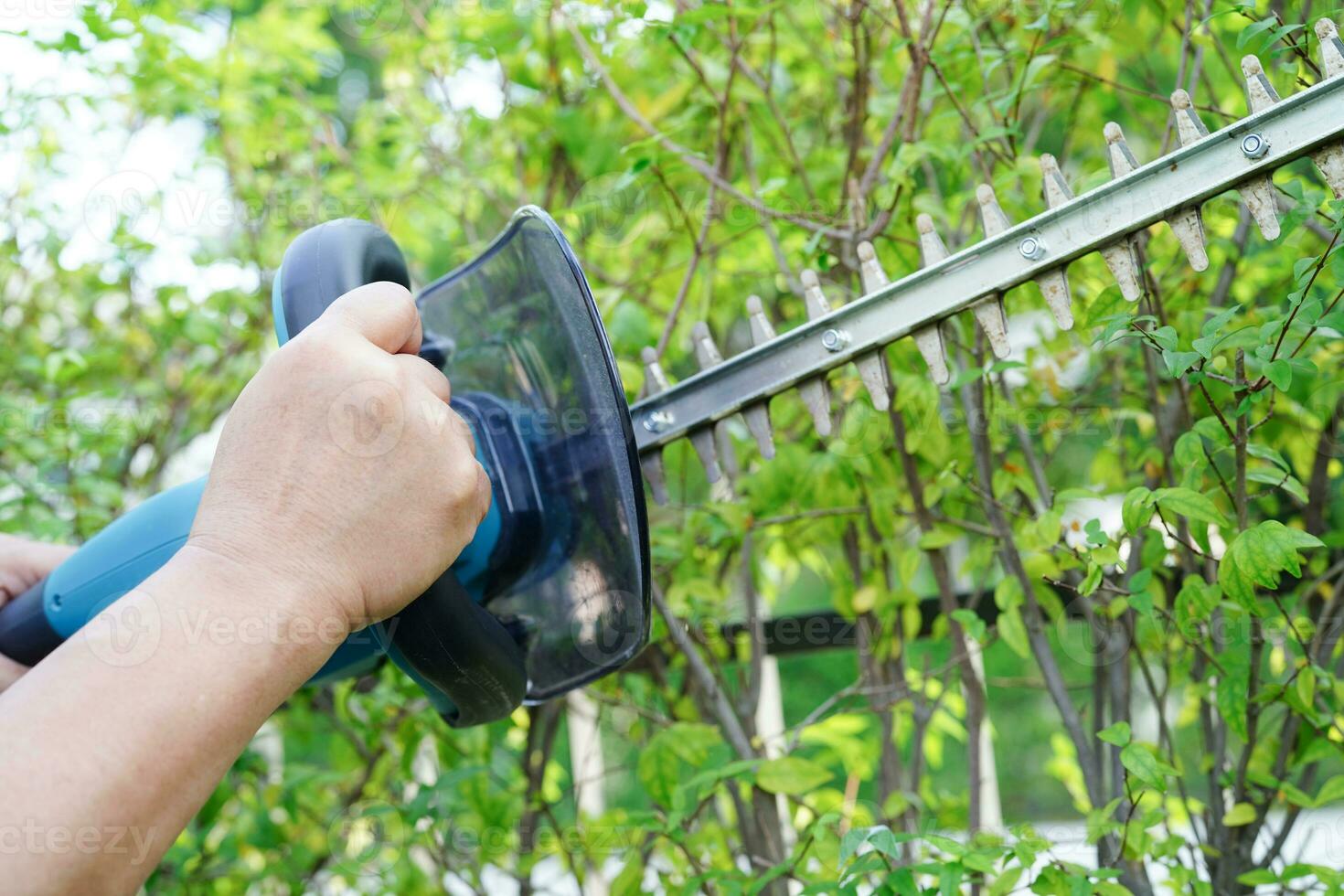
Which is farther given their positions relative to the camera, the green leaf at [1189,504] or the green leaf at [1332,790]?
the green leaf at [1332,790]

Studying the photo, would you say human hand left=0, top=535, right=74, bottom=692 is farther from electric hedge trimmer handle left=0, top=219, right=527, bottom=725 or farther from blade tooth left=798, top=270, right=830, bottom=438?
blade tooth left=798, top=270, right=830, bottom=438

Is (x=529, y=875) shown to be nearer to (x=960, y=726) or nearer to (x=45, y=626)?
(x=960, y=726)

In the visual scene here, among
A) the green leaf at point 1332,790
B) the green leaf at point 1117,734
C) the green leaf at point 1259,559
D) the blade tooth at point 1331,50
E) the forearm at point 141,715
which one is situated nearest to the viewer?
the forearm at point 141,715

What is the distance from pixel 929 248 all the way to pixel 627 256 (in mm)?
1015

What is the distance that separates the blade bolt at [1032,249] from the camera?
2.55 feet

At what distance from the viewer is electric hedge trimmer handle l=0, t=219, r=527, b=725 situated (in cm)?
77

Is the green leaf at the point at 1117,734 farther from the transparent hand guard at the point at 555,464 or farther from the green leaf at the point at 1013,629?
the transparent hand guard at the point at 555,464

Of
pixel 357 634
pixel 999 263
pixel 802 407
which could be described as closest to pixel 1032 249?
pixel 999 263

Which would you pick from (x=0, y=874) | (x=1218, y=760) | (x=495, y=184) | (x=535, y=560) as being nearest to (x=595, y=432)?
(x=535, y=560)

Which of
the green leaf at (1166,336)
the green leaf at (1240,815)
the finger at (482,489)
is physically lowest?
the green leaf at (1240,815)

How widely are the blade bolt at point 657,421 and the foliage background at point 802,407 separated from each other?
274 mm

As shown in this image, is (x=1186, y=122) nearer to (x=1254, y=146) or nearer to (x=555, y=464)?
(x=1254, y=146)

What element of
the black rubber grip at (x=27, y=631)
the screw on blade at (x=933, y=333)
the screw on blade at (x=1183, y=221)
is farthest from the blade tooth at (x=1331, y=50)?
the black rubber grip at (x=27, y=631)

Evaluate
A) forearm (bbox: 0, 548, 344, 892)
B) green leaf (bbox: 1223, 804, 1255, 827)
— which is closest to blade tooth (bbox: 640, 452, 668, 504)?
forearm (bbox: 0, 548, 344, 892)
